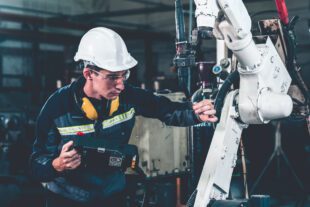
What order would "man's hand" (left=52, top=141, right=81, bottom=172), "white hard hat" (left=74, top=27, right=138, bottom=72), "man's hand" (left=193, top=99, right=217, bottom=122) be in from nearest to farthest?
"man's hand" (left=52, top=141, right=81, bottom=172) < "man's hand" (left=193, top=99, right=217, bottom=122) < "white hard hat" (left=74, top=27, right=138, bottom=72)

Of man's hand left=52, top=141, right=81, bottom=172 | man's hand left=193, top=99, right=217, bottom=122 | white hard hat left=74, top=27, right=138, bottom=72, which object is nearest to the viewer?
man's hand left=52, top=141, right=81, bottom=172

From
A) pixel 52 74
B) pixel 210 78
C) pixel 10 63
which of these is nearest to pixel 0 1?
pixel 10 63

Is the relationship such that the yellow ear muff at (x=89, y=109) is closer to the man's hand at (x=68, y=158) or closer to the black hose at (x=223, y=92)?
the man's hand at (x=68, y=158)

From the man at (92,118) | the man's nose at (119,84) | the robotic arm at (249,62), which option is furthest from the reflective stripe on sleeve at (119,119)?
the robotic arm at (249,62)

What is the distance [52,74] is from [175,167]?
490 cm

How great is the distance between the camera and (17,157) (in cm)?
538

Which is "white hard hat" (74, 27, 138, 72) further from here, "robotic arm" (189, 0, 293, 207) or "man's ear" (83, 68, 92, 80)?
"robotic arm" (189, 0, 293, 207)

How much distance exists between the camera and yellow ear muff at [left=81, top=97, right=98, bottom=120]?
2.21 meters

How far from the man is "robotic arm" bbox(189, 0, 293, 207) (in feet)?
0.55

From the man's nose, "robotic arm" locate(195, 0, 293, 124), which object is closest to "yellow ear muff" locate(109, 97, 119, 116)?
the man's nose

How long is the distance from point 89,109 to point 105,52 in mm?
284

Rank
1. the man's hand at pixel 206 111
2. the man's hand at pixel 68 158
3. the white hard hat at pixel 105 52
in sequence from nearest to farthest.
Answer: the man's hand at pixel 68 158 → the man's hand at pixel 206 111 → the white hard hat at pixel 105 52

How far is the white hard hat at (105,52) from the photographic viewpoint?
2182 millimetres

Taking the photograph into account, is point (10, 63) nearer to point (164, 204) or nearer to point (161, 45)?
point (161, 45)
